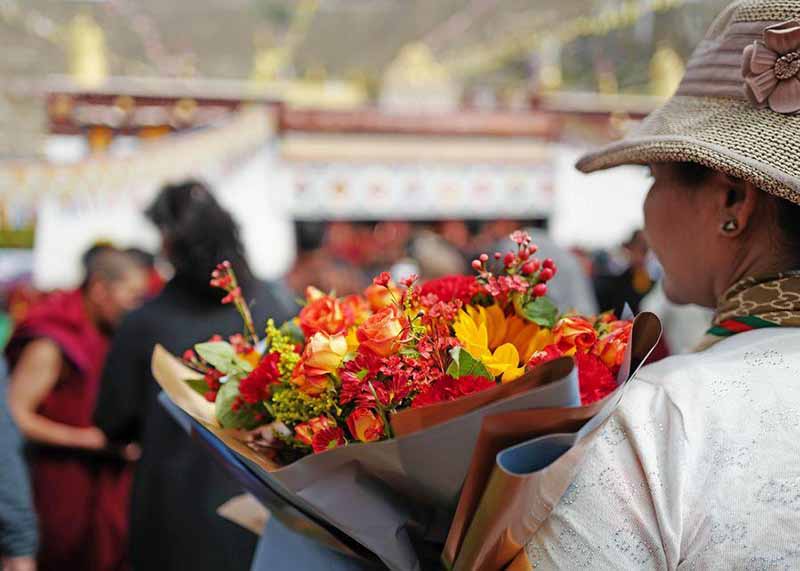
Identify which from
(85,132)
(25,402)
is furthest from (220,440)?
(85,132)

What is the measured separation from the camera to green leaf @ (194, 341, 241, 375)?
1150 millimetres

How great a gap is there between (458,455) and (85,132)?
722 cm

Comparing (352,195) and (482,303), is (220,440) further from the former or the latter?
(352,195)

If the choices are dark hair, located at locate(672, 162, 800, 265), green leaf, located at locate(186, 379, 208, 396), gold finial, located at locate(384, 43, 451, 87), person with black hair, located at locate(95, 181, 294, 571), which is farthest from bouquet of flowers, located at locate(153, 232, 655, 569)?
gold finial, located at locate(384, 43, 451, 87)

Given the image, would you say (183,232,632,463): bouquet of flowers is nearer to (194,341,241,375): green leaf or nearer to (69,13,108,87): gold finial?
(194,341,241,375): green leaf

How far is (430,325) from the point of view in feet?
3.12

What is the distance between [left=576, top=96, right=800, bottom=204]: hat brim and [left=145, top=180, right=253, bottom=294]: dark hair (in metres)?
1.25

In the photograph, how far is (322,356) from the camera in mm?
970

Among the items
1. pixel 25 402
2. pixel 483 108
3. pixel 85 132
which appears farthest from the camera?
pixel 483 108

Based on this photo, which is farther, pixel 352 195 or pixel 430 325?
pixel 352 195

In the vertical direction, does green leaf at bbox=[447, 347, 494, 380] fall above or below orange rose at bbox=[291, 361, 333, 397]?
above

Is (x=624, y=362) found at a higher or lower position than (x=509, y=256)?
lower

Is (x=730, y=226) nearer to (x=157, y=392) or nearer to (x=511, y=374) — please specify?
(x=511, y=374)

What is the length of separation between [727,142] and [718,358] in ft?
0.89
